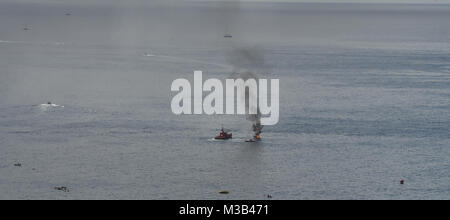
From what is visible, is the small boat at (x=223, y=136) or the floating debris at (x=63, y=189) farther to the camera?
the small boat at (x=223, y=136)

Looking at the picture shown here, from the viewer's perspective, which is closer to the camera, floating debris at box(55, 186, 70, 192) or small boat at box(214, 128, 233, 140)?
floating debris at box(55, 186, 70, 192)

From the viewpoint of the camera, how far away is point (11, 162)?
449ft

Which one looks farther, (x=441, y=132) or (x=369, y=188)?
(x=441, y=132)

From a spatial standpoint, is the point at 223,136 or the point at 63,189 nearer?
the point at 63,189

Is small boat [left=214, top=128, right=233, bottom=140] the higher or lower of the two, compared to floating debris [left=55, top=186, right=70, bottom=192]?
higher

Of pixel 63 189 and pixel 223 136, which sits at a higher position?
pixel 223 136

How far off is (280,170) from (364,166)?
13.6 metres

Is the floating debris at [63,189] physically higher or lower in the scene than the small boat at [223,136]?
lower
